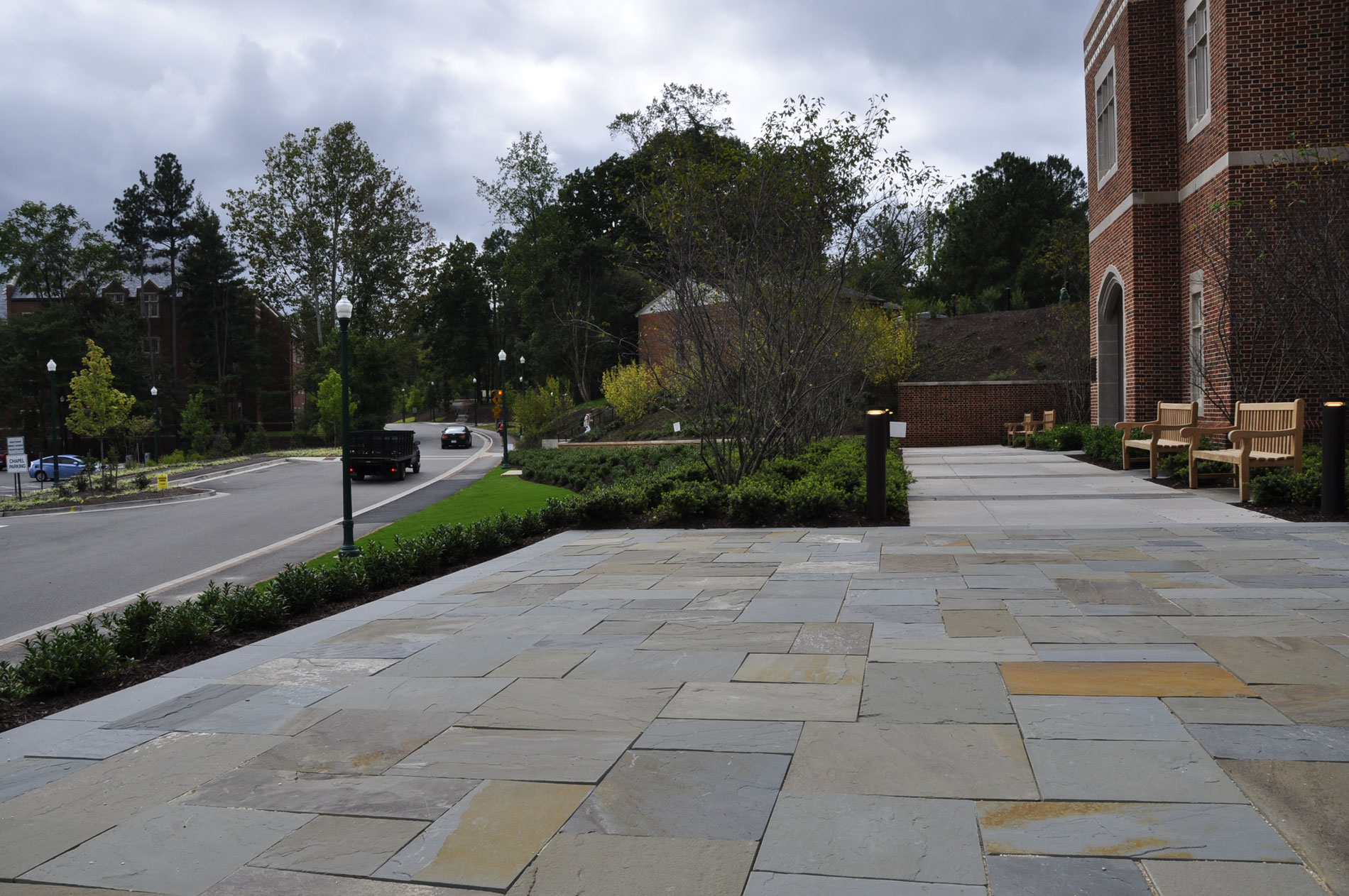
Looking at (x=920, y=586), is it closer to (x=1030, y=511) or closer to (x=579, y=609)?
(x=579, y=609)

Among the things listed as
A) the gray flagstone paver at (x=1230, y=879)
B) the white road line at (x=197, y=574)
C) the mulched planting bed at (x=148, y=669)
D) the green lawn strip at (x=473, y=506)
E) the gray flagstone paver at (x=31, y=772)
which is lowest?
the white road line at (x=197, y=574)

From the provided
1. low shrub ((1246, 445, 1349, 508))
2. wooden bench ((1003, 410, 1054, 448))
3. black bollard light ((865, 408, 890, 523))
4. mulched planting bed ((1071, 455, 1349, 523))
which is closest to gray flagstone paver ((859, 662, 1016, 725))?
black bollard light ((865, 408, 890, 523))

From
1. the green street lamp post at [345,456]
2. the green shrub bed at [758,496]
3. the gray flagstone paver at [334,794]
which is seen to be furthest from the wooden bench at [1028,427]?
the gray flagstone paver at [334,794]

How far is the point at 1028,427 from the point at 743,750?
2623cm

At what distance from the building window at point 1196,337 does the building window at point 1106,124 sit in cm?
386

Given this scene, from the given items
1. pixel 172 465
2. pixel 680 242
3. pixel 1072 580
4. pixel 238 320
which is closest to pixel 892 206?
pixel 680 242

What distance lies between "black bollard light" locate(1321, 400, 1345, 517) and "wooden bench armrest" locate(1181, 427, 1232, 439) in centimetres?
288

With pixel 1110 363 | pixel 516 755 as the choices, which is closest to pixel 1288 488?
pixel 516 755

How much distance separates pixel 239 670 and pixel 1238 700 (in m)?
5.03

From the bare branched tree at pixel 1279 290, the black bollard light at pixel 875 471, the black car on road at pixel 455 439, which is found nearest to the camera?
the black bollard light at pixel 875 471

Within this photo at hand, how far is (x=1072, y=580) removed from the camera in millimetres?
7051

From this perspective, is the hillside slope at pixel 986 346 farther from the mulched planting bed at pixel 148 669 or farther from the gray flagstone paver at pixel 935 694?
the gray flagstone paver at pixel 935 694

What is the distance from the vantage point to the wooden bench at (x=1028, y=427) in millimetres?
26703

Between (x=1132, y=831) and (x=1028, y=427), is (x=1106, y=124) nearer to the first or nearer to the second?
(x=1028, y=427)
